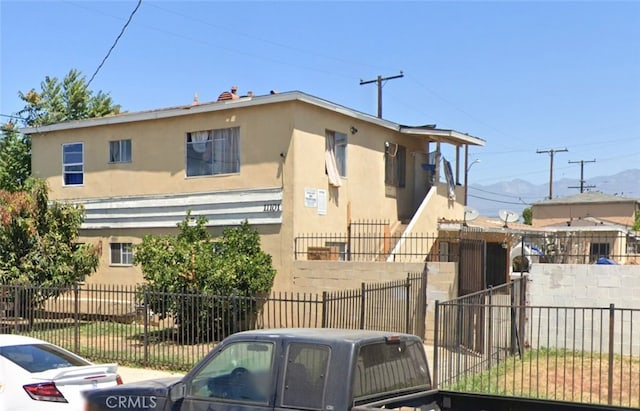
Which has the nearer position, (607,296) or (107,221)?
(607,296)

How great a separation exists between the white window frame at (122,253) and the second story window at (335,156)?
21.7 ft

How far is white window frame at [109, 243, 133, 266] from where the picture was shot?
794 inches

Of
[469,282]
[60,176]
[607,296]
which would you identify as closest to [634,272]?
[607,296]

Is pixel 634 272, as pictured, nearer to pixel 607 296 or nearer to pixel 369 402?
pixel 607 296

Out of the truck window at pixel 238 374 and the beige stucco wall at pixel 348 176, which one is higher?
the beige stucco wall at pixel 348 176

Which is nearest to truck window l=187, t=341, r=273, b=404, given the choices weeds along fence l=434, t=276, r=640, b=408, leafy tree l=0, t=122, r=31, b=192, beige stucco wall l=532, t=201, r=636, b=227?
weeds along fence l=434, t=276, r=640, b=408

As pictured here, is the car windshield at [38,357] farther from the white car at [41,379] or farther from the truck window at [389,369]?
the truck window at [389,369]

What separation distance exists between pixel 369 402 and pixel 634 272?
10763 mm

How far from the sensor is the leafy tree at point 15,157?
89.4 ft

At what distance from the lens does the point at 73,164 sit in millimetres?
21453

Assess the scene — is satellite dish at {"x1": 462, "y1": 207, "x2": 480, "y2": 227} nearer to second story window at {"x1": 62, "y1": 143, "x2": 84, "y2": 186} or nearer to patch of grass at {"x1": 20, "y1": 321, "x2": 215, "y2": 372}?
patch of grass at {"x1": 20, "y1": 321, "x2": 215, "y2": 372}

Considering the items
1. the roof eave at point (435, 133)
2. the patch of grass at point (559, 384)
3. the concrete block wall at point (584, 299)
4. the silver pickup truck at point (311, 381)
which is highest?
the roof eave at point (435, 133)

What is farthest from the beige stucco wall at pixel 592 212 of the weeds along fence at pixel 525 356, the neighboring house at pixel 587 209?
the weeds along fence at pixel 525 356

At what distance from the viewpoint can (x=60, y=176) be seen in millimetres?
21672
